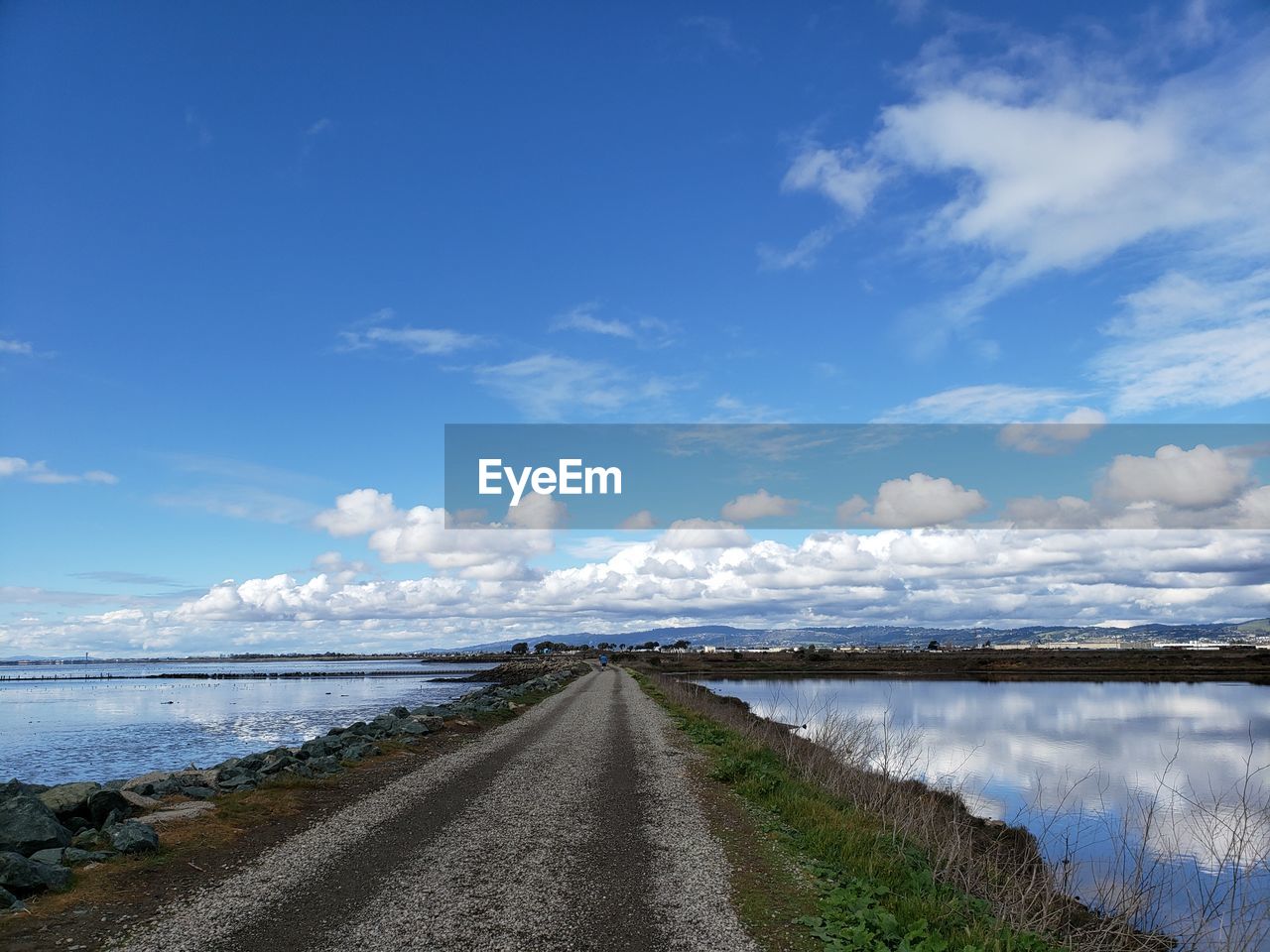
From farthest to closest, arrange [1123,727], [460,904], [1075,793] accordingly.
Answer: [1123,727] → [1075,793] → [460,904]

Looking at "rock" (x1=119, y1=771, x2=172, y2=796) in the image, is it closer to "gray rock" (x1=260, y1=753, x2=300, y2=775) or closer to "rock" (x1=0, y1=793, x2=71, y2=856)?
"gray rock" (x1=260, y1=753, x2=300, y2=775)

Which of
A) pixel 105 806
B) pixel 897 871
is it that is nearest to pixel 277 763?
pixel 105 806

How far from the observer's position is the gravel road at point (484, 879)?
8.88m

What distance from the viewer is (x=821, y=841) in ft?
41.0

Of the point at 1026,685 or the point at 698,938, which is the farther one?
the point at 1026,685

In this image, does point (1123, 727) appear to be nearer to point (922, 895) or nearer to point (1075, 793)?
point (1075, 793)

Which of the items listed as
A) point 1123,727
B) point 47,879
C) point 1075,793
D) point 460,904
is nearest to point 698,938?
point 460,904

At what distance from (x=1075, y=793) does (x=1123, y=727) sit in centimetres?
2319

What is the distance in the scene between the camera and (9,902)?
9828 millimetres

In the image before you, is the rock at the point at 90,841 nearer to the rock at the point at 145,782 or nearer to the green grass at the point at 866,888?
the rock at the point at 145,782

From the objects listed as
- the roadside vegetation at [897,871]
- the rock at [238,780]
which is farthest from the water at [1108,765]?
the rock at [238,780]

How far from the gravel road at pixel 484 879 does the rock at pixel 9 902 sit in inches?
73.6

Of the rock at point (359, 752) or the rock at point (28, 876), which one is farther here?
the rock at point (359, 752)

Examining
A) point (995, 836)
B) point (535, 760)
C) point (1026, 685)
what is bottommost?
point (1026, 685)
